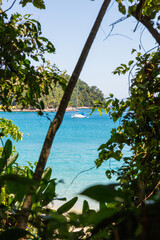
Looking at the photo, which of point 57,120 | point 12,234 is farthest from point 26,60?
point 12,234

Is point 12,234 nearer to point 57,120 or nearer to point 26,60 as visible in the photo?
point 57,120

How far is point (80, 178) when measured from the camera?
49.3ft

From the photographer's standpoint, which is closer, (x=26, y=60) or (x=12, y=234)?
(x=12, y=234)

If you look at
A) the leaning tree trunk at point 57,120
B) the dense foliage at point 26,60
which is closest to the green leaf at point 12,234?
the leaning tree trunk at point 57,120

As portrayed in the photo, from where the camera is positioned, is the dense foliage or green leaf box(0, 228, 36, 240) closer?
green leaf box(0, 228, 36, 240)

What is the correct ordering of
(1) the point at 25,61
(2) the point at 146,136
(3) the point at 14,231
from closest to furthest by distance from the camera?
(3) the point at 14,231
(1) the point at 25,61
(2) the point at 146,136

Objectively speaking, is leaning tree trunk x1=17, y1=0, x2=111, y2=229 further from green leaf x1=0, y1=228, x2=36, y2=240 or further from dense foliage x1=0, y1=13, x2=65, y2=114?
green leaf x1=0, y1=228, x2=36, y2=240

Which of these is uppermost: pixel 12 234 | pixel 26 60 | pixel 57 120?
pixel 26 60

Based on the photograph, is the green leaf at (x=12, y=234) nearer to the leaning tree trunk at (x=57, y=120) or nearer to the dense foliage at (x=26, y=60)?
the leaning tree trunk at (x=57, y=120)

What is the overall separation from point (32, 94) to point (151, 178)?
0.90 meters

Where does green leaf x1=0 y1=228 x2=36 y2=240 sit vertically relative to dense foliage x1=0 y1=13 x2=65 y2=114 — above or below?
below

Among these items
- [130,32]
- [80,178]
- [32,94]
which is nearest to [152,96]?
[130,32]

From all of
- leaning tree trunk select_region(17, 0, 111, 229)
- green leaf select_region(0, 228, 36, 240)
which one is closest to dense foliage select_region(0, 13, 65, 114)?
leaning tree trunk select_region(17, 0, 111, 229)

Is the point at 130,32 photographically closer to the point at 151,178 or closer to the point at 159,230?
the point at 151,178
